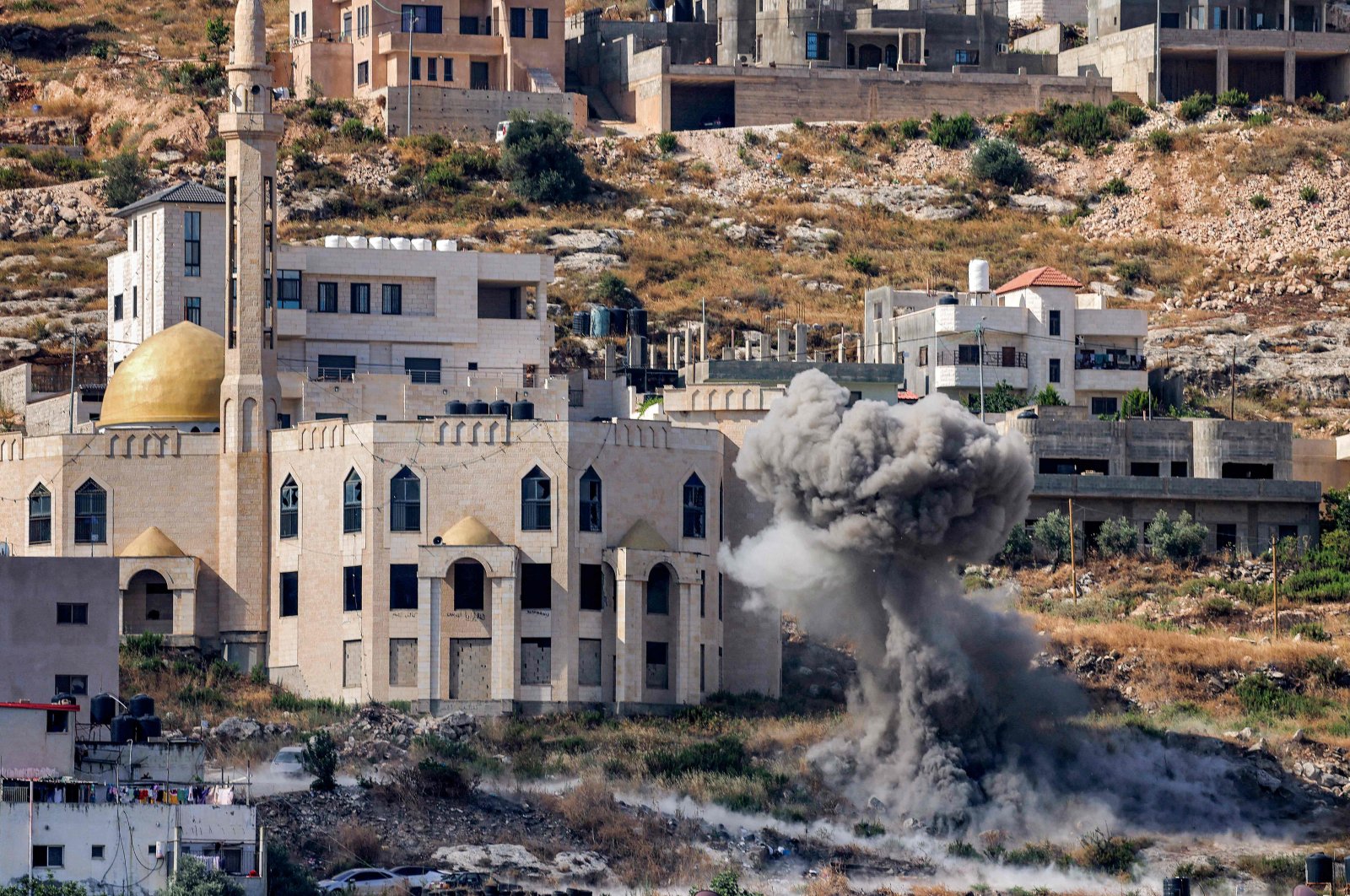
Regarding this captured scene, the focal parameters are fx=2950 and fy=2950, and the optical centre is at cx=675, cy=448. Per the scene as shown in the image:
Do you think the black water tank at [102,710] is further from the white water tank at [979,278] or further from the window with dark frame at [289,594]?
the white water tank at [979,278]

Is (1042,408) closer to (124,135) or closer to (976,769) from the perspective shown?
(976,769)

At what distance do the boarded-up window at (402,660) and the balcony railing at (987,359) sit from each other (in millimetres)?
32434

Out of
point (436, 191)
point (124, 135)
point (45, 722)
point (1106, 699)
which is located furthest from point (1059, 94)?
point (45, 722)

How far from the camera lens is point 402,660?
68938 millimetres

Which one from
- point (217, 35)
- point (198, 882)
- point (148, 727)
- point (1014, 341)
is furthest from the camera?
point (217, 35)

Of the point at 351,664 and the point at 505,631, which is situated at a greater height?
the point at 505,631

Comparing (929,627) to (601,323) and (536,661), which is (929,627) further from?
(601,323)

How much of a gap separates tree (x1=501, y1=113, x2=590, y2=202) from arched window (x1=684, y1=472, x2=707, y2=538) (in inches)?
1931

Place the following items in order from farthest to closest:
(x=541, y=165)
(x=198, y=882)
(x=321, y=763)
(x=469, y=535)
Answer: (x=541, y=165)
(x=469, y=535)
(x=321, y=763)
(x=198, y=882)

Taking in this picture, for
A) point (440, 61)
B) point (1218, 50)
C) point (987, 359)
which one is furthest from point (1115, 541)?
point (1218, 50)

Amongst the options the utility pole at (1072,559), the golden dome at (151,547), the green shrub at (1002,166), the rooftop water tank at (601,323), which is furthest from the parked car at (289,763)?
the green shrub at (1002,166)

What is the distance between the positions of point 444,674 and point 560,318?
1513 inches

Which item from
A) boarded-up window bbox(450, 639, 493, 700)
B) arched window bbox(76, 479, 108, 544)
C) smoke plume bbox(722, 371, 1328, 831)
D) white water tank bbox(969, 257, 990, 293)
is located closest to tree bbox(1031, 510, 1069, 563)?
smoke plume bbox(722, 371, 1328, 831)

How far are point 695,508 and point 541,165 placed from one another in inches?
1992
